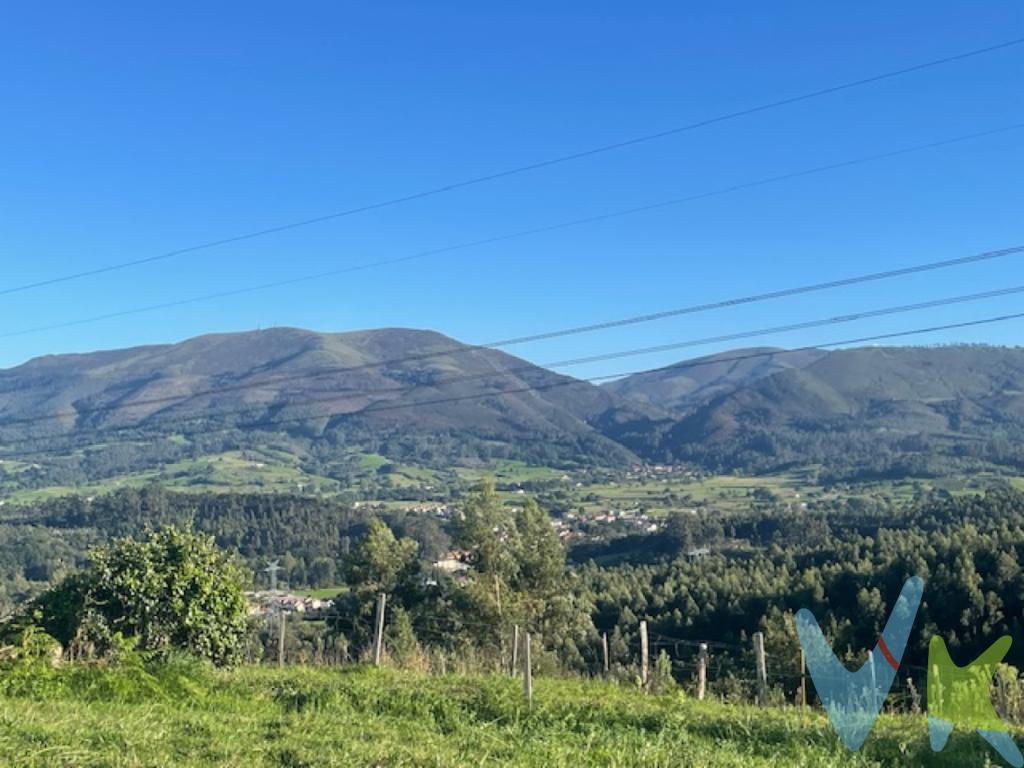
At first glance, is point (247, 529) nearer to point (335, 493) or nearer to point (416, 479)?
point (335, 493)

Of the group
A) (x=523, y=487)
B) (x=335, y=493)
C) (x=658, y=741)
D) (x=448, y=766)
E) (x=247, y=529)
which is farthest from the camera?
(x=523, y=487)

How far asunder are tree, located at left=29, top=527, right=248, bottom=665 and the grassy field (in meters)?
2.34

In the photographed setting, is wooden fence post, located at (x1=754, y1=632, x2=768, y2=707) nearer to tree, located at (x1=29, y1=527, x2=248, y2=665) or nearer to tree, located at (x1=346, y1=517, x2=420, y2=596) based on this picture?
tree, located at (x1=29, y1=527, x2=248, y2=665)

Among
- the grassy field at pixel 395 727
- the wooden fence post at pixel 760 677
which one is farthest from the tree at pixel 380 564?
the wooden fence post at pixel 760 677

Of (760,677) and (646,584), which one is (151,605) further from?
(646,584)

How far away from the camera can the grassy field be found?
6.27 m

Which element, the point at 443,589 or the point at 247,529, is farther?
the point at 247,529

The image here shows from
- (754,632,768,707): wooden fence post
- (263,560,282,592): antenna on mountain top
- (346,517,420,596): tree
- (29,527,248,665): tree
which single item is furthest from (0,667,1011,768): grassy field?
(263,560,282,592): antenna on mountain top

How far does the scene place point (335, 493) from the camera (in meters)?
140

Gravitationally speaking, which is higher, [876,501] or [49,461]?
[49,461]

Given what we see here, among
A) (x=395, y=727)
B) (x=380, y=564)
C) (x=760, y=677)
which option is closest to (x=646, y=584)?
(x=380, y=564)

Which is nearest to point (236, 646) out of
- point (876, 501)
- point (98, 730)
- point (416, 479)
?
point (98, 730)

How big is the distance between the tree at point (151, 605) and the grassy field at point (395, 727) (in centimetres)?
234

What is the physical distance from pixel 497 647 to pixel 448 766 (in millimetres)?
19473
